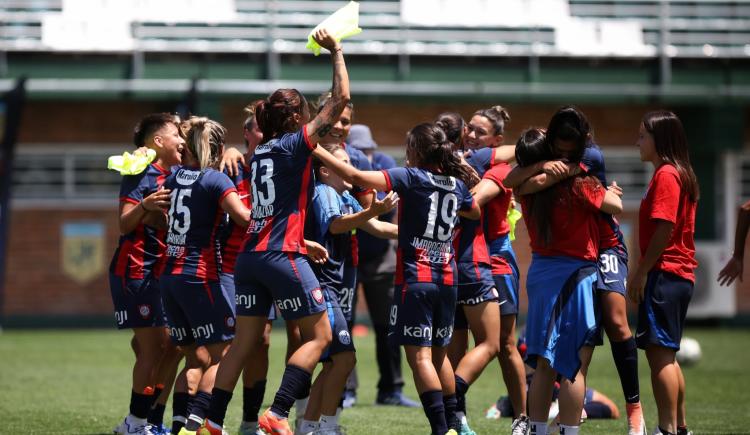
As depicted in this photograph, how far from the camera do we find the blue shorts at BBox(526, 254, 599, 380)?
6352 millimetres

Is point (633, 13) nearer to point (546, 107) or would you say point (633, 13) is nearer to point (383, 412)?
point (546, 107)

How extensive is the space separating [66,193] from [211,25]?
3.80 m

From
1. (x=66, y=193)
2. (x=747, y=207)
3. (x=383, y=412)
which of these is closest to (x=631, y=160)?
(x=66, y=193)

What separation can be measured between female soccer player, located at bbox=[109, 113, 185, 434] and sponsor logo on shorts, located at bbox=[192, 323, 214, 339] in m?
0.58

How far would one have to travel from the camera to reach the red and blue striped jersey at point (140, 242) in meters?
7.56

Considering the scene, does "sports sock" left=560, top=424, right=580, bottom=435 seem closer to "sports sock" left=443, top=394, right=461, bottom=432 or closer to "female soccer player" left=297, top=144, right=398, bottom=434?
"sports sock" left=443, top=394, right=461, bottom=432

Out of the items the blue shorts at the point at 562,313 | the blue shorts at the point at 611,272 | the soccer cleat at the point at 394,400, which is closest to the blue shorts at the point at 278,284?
the blue shorts at the point at 562,313

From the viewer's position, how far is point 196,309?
692 cm

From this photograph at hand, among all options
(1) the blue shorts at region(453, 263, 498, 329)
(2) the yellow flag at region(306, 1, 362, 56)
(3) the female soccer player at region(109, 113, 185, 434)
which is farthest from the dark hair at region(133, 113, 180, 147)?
(1) the blue shorts at region(453, 263, 498, 329)

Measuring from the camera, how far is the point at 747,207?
22.8ft

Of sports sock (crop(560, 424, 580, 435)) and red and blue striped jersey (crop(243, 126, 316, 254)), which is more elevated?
red and blue striped jersey (crop(243, 126, 316, 254))

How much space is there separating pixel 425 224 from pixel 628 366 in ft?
5.32

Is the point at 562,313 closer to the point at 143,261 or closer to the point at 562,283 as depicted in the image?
the point at 562,283

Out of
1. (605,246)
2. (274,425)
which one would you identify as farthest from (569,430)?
(274,425)
